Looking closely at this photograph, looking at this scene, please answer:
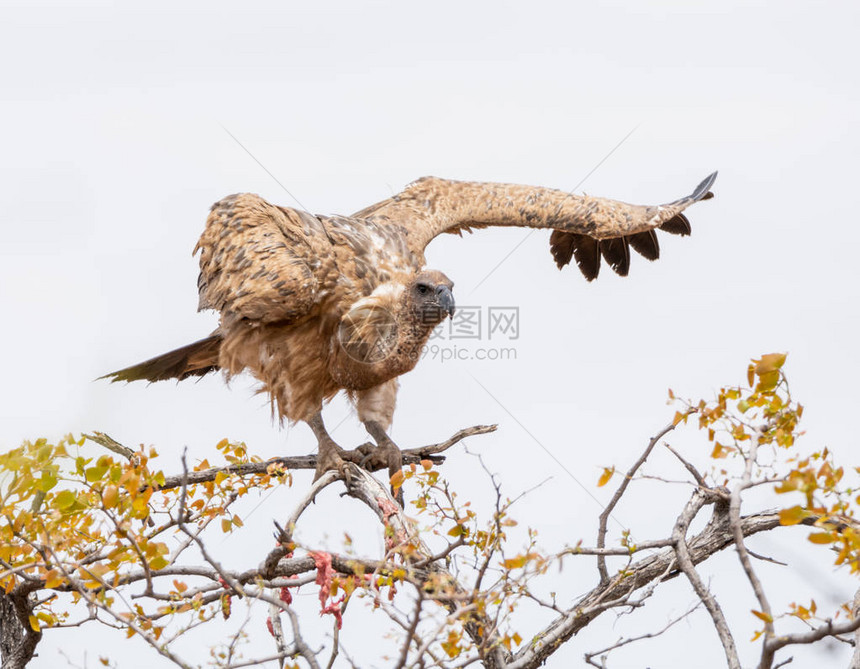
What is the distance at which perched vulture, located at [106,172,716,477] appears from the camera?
6.02 metres

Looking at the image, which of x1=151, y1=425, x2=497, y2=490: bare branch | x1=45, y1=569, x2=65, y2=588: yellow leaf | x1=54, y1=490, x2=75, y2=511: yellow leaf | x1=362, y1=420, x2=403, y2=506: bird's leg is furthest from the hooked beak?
x1=45, y1=569, x2=65, y2=588: yellow leaf

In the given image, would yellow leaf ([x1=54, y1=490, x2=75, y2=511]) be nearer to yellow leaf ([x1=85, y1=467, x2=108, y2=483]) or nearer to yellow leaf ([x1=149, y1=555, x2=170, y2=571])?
yellow leaf ([x1=85, y1=467, x2=108, y2=483])

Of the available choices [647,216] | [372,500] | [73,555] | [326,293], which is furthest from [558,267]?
[73,555]

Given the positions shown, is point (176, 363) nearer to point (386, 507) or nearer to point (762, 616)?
point (386, 507)

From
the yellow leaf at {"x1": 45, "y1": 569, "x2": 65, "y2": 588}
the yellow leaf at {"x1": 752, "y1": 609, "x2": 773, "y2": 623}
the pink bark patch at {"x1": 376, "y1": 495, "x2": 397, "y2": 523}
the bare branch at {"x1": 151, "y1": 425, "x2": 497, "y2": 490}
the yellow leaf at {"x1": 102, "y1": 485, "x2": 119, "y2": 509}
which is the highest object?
the bare branch at {"x1": 151, "y1": 425, "x2": 497, "y2": 490}

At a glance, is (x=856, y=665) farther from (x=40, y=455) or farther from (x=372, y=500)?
(x=40, y=455)

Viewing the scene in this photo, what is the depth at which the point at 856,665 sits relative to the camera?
3.88 m

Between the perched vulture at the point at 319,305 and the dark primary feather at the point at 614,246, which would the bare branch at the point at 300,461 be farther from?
the dark primary feather at the point at 614,246

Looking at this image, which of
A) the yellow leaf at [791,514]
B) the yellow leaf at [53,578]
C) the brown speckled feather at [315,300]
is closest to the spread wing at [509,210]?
the brown speckled feather at [315,300]

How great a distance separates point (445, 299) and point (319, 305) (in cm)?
93

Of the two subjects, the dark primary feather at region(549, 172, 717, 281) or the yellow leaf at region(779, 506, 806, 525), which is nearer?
the yellow leaf at region(779, 506, 806, 525)

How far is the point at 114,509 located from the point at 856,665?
2907 mm

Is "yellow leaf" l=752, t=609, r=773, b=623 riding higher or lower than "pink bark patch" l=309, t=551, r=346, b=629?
lower

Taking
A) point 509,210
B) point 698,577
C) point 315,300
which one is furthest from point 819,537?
point 509,210
